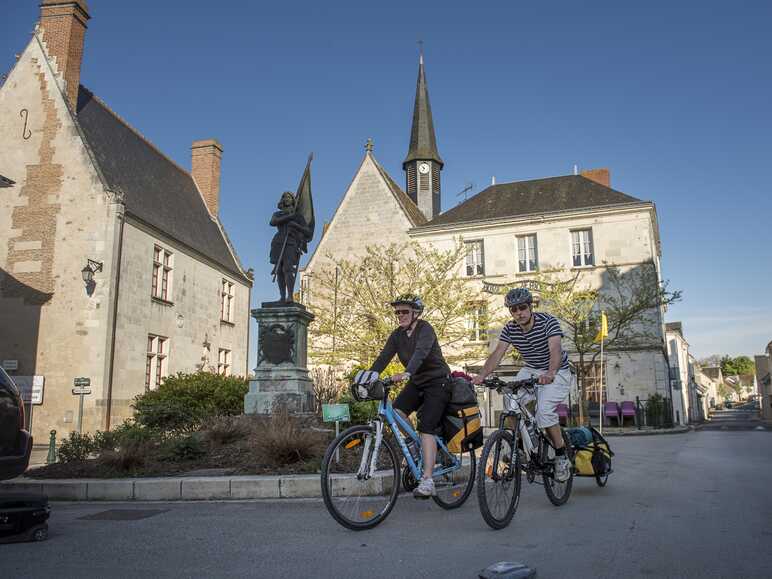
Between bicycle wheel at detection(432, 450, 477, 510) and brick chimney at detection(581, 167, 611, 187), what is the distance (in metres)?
31.5

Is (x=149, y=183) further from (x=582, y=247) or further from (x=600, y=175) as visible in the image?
(x=600, y=175)

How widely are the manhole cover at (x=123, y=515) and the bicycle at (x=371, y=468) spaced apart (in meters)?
2.21

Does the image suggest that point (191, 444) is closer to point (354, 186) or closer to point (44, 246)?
point (44, 246)

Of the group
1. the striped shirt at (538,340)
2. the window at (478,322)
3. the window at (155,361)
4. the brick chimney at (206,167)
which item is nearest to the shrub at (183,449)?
the striped shirt at (538,340)

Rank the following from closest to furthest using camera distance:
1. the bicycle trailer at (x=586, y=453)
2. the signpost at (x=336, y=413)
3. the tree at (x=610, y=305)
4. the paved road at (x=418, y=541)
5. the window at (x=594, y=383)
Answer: the paved road at (x=418, y=541) → the bicycle trailer at (x=586, y=453) → the signpost at (x=336, y=413) → the tree at (x=610, y=305) → the window at (x=594, y=383)

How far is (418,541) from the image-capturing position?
4.60 metres

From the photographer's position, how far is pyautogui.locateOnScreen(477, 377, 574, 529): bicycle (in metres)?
4.88

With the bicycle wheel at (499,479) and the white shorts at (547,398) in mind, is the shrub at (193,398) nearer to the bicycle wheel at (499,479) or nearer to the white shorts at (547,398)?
the white shorts at (547,398)

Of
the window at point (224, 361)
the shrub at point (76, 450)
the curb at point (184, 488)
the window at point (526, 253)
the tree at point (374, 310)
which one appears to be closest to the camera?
the curb at point (184, 488)

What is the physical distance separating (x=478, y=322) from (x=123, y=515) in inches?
840

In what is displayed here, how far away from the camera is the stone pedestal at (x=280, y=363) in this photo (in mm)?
11914

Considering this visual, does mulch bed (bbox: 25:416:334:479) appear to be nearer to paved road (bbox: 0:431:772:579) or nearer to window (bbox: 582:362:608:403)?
paved road (bbox: 0:431:772:579)

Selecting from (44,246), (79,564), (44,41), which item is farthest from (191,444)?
(44,41)

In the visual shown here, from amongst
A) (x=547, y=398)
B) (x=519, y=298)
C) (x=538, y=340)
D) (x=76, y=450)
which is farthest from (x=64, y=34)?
(x=547, y=398)
